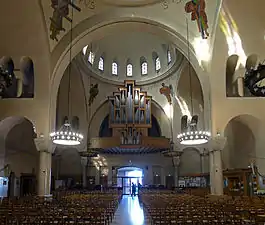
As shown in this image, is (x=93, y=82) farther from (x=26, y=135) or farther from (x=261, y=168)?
(x=261, y=168)

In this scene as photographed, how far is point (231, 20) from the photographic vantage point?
1661 cm

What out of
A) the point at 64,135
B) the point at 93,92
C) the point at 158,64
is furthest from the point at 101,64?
the point at 64,135

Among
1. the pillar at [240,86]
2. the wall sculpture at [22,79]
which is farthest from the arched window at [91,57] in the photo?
the pillar at [240,86]

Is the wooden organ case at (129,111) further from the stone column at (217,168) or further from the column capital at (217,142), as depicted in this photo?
the column capital at (217,142)

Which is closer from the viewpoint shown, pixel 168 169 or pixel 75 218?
pixel 75 218

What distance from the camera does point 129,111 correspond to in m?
28.6

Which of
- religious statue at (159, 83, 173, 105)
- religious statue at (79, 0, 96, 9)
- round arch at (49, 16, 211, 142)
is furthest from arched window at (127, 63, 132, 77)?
religious statue at (79, 0, 96, 9)

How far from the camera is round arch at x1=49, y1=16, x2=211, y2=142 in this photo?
63.1 ft

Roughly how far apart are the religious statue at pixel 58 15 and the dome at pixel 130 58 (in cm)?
867

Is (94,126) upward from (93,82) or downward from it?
downward

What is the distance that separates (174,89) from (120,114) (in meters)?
4.95

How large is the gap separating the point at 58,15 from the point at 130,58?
586 inches

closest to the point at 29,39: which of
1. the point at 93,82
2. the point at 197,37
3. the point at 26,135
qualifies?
the point at 26,135

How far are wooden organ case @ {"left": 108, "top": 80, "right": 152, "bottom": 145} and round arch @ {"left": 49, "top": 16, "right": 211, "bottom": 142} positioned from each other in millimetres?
9163
